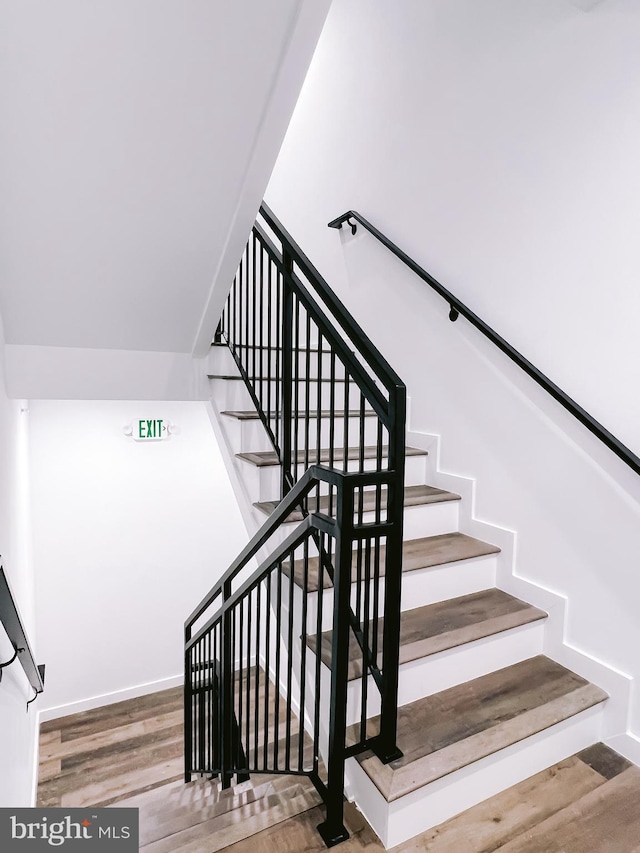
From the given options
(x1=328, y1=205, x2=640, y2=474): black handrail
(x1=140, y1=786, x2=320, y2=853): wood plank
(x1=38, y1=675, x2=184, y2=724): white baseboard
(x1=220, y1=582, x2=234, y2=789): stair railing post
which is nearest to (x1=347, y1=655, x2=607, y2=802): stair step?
(x1=140, y1=786, x2=320, y2=853): wood plank

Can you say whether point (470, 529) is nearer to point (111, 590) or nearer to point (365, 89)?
point (365, 89)

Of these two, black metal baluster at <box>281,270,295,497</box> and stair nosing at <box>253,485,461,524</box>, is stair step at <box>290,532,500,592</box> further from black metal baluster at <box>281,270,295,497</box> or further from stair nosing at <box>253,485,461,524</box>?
black metal baluster at <box>281,270,295,497</box>

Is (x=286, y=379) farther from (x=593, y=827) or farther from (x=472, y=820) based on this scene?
(x=593, y=827)

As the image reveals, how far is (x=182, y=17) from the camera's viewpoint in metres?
1.29

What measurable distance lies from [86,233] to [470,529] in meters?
2.02

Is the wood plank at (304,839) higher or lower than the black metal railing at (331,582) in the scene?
lower

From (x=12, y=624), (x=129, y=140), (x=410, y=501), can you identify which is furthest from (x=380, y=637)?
(x=129, y=140)

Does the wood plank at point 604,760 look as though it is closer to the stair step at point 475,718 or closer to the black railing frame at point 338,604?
the stair step at point 475,718

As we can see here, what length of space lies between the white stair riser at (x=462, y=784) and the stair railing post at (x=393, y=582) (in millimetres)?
108

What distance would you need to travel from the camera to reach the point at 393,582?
1398 mm

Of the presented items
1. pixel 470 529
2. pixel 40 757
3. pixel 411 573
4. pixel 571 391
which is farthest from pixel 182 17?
pixel 40 757

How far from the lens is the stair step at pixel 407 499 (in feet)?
6.91

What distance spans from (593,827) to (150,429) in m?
3.79

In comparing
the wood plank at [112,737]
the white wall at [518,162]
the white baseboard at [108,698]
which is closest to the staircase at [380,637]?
the white wall at [518,162]
